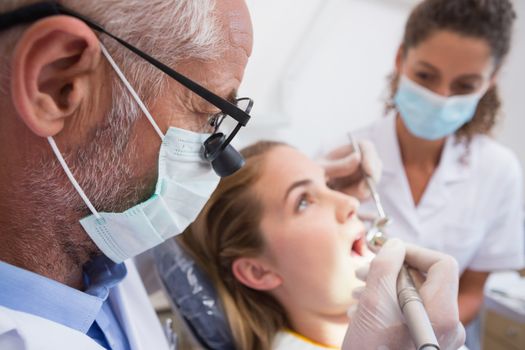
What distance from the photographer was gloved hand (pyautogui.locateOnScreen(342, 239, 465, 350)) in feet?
2.56

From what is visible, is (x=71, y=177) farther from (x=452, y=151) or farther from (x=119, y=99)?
(x=452, y=151)

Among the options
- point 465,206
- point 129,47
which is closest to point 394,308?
point 129,47

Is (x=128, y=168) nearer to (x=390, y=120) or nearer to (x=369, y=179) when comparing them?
(x=369, y=179)

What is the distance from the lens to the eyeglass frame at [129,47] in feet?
1.82

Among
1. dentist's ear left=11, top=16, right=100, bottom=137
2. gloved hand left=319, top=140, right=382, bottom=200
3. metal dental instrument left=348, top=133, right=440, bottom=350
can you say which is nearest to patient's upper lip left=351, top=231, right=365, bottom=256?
metal dental instrument left=348, top=133, right=440, bottom=350

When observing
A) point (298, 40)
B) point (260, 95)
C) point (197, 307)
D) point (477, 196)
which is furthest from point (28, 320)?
point (477, 196)

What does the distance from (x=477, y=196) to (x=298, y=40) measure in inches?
38.1

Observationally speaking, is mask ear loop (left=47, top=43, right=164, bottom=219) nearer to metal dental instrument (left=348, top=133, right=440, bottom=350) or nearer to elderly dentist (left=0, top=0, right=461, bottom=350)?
elderly dentist (left=0, top=0, right=461, bottom=350)

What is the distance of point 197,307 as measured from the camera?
4.18ft

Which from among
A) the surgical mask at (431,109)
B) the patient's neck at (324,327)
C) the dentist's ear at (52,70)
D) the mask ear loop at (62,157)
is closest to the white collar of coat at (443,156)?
the surgical mask at (431,109)

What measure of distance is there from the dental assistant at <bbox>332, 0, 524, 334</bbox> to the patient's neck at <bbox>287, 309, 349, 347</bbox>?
1.79 ft

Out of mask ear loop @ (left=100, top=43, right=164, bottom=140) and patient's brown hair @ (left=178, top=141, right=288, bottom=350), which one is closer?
mask ear loop @ (left=100, top=43, right=164, bottom=140)

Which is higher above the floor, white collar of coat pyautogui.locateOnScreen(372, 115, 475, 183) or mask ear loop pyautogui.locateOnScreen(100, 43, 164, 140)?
mask ear loop pyautogui.locateOnScreen(100, 43, 164, 140)

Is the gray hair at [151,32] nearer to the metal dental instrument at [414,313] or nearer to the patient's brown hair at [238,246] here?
the metal dental instrument at [414,313]
